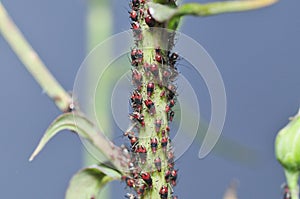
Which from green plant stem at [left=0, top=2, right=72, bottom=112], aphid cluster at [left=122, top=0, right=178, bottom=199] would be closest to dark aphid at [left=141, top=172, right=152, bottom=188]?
aphid cluster at [left=122, top=0, right=178, bottom=199]

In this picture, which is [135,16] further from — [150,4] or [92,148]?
[92,148]

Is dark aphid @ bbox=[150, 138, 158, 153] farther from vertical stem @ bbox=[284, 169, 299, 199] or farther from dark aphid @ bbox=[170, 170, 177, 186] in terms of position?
vertical stem @ bbox=[284, 169, 299, 199]

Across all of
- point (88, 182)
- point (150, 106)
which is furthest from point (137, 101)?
point (88, 182)

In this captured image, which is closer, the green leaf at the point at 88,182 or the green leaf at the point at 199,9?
the green leaf at the point at 199,9

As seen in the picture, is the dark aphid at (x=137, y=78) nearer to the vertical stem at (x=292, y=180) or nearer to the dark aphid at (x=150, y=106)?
the dark aphid at (x=150, y=106)

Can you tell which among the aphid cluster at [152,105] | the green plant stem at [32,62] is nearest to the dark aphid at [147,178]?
the aphid cluster at [152,105]

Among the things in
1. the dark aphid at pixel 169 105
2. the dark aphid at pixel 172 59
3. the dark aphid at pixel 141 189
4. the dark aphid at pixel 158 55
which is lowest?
the dark aphid at pixel 141 189

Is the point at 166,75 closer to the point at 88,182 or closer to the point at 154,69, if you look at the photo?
the point at 154,69
